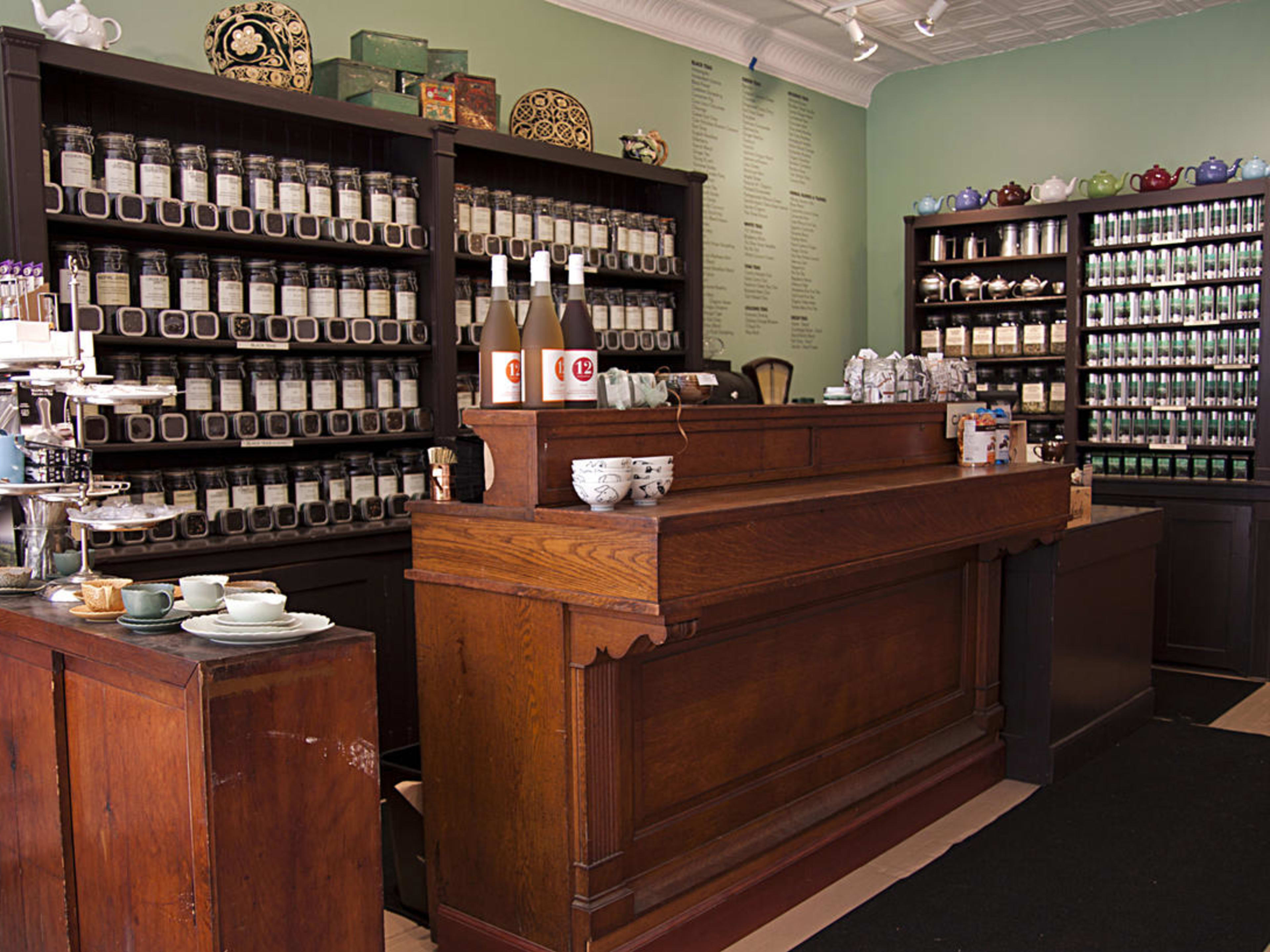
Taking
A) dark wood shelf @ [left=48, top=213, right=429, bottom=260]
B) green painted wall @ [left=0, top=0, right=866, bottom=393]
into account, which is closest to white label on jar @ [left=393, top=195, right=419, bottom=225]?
dark wood shelf @ [left=48, top=213, right=429, bottom=260]

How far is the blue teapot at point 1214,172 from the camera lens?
555 cm

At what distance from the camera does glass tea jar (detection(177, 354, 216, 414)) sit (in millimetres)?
3689

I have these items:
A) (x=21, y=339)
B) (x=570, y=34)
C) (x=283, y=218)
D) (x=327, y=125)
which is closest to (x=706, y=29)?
(x=570, y=34)

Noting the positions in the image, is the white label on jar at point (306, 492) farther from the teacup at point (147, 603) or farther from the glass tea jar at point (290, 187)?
the teacup at point (147, 603)

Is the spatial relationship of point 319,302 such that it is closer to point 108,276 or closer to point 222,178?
point 222,178

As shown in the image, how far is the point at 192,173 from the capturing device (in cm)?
359

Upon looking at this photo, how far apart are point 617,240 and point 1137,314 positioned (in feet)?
9.44

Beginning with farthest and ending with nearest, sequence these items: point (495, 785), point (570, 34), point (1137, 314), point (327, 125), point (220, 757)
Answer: point (1137, 314) < point (570, 34) < point (327, 125) < point (495, 785) < point (220, 757)

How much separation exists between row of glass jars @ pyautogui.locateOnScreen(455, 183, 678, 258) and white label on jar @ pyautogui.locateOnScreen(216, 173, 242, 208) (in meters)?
0.85

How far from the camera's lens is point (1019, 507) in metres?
3.51

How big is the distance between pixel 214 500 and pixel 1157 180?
484cm

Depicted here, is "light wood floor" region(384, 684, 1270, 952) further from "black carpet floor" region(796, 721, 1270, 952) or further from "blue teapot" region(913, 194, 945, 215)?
"blue teapot" region(913, 194, 945, 215)

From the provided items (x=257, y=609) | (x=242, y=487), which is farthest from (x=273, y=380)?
(x=257, y=609)

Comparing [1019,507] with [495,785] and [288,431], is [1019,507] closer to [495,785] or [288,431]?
[495,785]
